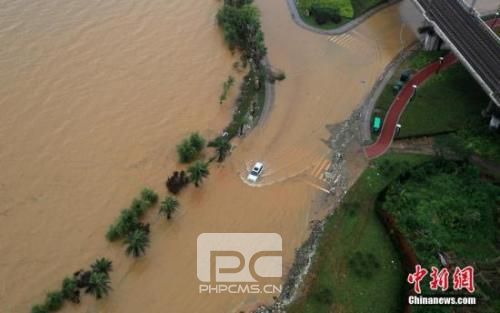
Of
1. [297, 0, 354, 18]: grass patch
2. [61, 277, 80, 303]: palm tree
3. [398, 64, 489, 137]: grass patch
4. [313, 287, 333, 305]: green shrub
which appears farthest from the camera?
[297, 0, 354, 18]: grass patch

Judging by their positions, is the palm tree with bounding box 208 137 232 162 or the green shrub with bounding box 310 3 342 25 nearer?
A: the palm tree with bounding box 208 137 232 162

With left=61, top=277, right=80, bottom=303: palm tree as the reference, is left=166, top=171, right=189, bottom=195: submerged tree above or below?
above

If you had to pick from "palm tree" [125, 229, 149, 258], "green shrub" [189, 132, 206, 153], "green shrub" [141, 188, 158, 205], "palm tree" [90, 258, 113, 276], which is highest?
"green shrub" [189, 132, 206, 153]

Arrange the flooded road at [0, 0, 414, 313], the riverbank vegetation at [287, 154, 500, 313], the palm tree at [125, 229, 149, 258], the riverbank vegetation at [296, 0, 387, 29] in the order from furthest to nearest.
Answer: the riverbank vegetation at [296, 0, 387, 29] < the flooded road at [0, 0, 414, 313] < the palm tree at [125, 229, 149, 258] < the riverbank vegetation at [287, 154, 500, 313]

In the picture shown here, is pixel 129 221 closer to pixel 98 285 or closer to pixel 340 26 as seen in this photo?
pixel 98 285

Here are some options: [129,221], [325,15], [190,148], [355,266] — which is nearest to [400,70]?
[325,15]

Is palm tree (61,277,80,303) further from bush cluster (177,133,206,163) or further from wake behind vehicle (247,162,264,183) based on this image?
wake behind vehicle (247,162,264,183)

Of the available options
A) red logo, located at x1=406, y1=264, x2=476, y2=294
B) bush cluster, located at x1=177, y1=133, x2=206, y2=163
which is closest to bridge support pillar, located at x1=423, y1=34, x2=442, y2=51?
bush cluster, located at x1=177, y1=133, x2=206, y2=163

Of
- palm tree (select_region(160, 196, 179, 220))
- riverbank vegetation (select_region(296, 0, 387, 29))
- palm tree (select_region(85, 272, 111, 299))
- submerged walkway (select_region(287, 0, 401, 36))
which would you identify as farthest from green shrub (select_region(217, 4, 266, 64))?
palm tree (select_region(85, 272, 111, 299))
